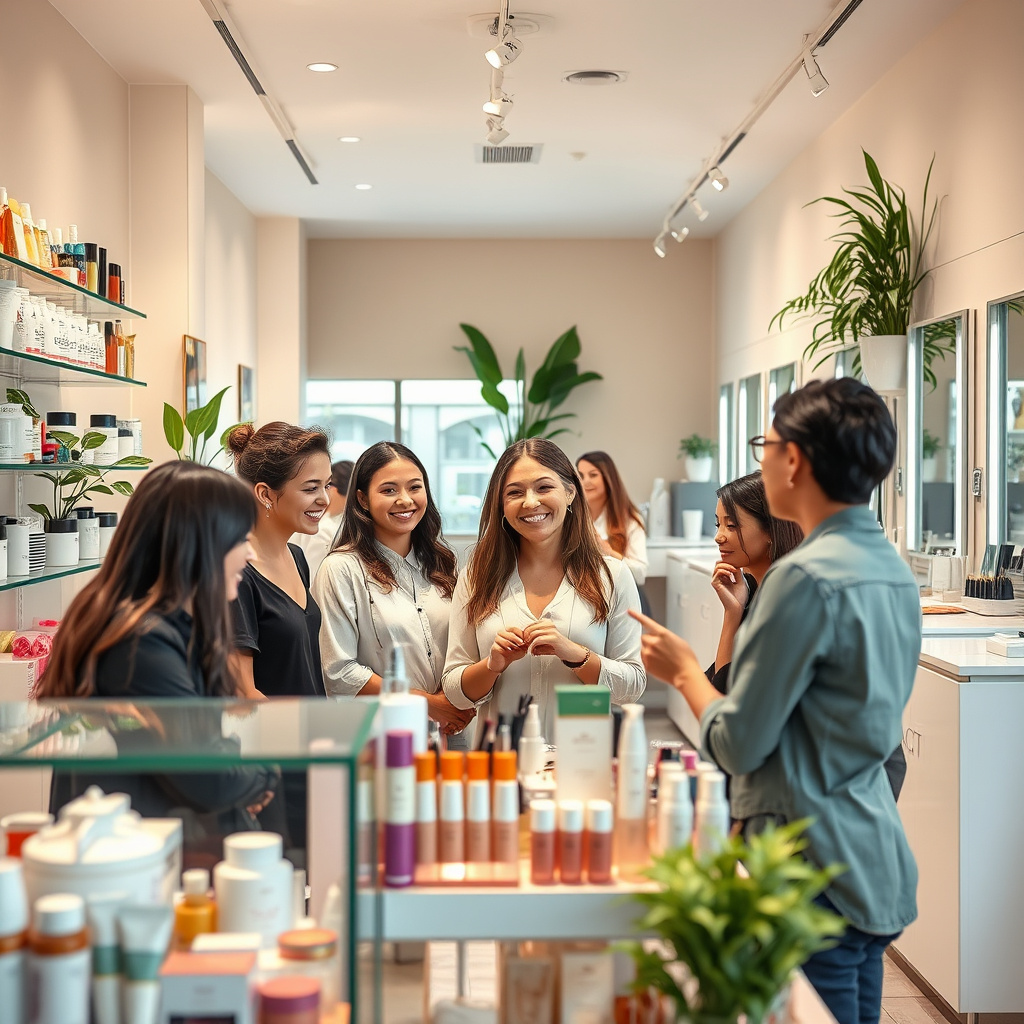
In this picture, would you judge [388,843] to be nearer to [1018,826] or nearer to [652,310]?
[1018,826]

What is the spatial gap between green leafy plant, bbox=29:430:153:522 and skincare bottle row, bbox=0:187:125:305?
1.65ft

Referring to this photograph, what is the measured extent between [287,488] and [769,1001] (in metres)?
1.68

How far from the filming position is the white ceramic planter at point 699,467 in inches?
319

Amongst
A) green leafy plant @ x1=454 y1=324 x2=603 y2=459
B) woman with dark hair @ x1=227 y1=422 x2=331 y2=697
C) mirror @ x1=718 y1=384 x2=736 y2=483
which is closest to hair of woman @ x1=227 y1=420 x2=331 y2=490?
woman with dark hair @ x1=227 y1=422 x2=331 y2=697

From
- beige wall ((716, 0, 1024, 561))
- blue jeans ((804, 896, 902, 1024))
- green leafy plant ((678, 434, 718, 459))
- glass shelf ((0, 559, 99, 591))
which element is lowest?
blue jeans ((804, 896, 902, 1024))

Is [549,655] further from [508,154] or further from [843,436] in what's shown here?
[508,154]

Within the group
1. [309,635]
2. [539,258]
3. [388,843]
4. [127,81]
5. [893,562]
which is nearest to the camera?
[388,843]

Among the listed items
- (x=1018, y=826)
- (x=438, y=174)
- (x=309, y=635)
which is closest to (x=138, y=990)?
(x=309, y=635)

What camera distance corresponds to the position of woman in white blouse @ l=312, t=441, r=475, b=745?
2.68 meters

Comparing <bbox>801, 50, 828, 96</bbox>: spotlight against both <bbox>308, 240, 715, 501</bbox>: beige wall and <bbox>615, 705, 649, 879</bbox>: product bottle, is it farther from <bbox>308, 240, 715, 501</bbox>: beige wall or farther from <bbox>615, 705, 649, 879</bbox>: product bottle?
<bbox>308, 240, 715, 501</bbox>: beige wall

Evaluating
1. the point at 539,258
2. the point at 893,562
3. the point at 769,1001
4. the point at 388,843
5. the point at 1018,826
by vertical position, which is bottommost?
the point at 1018,826

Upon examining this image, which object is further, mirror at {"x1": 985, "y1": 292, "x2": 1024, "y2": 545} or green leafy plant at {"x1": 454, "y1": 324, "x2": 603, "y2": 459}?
green leafy plant at {"x1": 454, "y1": 324, "x2": 603, "y2": 459}

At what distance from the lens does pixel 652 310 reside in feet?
28.0

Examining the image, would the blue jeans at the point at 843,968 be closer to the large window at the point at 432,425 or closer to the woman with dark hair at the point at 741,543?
the woman with dark hair at the point at 741,543
